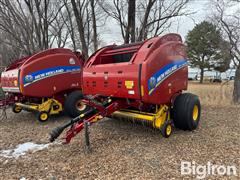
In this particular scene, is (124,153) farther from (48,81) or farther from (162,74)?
(48,81)

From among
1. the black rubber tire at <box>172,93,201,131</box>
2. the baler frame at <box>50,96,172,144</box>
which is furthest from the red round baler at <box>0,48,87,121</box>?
the black rubber tire at <box>172,93,201,131</box>

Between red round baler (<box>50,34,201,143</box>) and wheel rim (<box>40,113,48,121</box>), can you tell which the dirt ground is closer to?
red round baler (<box>50,34,201,143</box>)

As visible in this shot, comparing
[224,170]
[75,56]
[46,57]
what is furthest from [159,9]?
[224,170]

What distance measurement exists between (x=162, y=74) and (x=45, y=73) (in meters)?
3.35

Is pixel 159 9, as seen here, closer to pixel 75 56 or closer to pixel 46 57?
pixel 75 56

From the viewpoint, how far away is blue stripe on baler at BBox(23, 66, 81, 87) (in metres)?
5.42

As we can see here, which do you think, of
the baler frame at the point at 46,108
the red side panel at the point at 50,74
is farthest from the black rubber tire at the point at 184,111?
the baler frame at the point at 46,108

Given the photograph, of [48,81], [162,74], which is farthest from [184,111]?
[48,81]

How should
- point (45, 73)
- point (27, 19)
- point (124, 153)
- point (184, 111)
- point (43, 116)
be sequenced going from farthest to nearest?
point (27, 19), point (43, 116), point (45, 73), point (184, 111), point (124, 153)

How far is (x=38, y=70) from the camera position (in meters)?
5.56

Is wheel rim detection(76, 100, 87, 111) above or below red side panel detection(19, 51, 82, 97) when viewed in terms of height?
below

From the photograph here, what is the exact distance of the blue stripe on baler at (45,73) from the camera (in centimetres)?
542

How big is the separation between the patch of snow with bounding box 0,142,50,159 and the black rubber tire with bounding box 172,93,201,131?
2.69 meters

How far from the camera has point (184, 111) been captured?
167 inches
